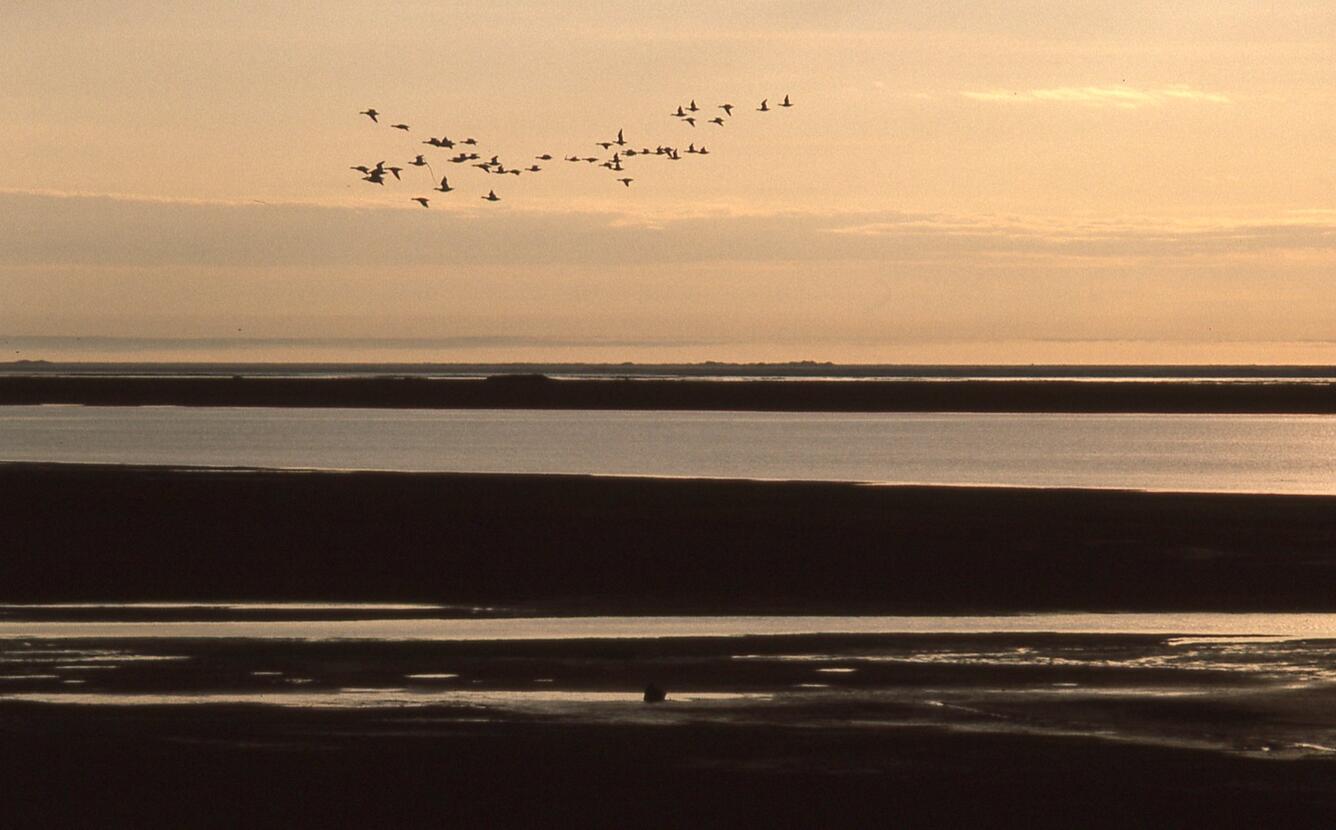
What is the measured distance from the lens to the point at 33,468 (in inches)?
2191

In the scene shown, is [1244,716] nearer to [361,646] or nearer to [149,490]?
[361,646]

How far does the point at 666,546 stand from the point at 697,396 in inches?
4466

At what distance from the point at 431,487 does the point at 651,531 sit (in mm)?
12313

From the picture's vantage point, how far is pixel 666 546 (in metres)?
34.3

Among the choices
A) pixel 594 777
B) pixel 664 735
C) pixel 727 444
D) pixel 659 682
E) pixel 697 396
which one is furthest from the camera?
pixel 697 396

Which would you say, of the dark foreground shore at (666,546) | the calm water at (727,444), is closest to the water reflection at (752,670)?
the dark foreground shore at (666,546)

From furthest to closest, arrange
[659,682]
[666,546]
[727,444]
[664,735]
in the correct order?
[727,444], [666,546], [659,682], [664,735]

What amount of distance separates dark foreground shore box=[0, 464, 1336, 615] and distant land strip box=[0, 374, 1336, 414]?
84.9 metres

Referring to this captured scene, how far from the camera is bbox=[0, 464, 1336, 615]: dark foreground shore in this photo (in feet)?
93.0

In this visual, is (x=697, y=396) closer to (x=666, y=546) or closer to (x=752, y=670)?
(x=666, y=546)

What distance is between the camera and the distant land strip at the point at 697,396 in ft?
443

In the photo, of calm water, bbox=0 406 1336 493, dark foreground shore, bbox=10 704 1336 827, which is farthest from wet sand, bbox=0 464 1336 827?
calm water, bbox=0 406 1336 493

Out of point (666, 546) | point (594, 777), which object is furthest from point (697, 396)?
point (594, 777)

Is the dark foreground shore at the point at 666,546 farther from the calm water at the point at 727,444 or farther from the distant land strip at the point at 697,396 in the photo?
the distant land strip at the point at 697,396
